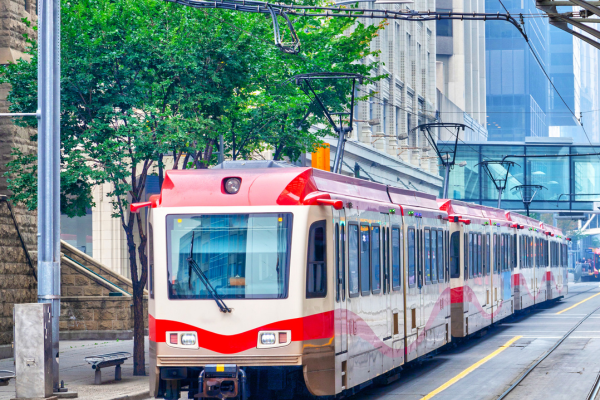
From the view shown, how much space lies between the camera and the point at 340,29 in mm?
22750

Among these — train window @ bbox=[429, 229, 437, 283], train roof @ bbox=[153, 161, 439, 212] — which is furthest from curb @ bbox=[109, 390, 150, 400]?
train window @ bbox=[429, 229, 437, 283]

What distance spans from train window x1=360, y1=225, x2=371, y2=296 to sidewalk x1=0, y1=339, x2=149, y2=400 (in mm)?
3792

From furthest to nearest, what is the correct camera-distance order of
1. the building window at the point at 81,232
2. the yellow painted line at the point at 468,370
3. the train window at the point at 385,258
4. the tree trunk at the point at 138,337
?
the building window at the point at 81,232
the tree trunk at the point at 138,337
the yellow painted line at the point at 468,370
the train window at the point at 385,258

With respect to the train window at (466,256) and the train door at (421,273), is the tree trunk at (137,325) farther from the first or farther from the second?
the train window at (466,256)

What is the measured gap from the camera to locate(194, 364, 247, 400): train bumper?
1010 cm

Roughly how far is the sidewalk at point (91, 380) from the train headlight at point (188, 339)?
124 inches

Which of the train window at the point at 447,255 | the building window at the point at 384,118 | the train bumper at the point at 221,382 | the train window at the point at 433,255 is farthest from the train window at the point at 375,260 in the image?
the building window at the point at 384,118

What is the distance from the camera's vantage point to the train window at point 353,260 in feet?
38.5

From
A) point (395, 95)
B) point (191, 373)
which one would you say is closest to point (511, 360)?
point (191, 373)

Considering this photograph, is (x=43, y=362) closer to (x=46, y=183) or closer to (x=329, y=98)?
(x=46, y=183)

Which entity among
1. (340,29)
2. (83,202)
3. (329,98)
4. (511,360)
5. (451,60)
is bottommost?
(511,360)

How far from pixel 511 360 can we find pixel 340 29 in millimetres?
9219

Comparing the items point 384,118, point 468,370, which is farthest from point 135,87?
point 384,118

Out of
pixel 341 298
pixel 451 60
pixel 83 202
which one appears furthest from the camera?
pixel 451 60
